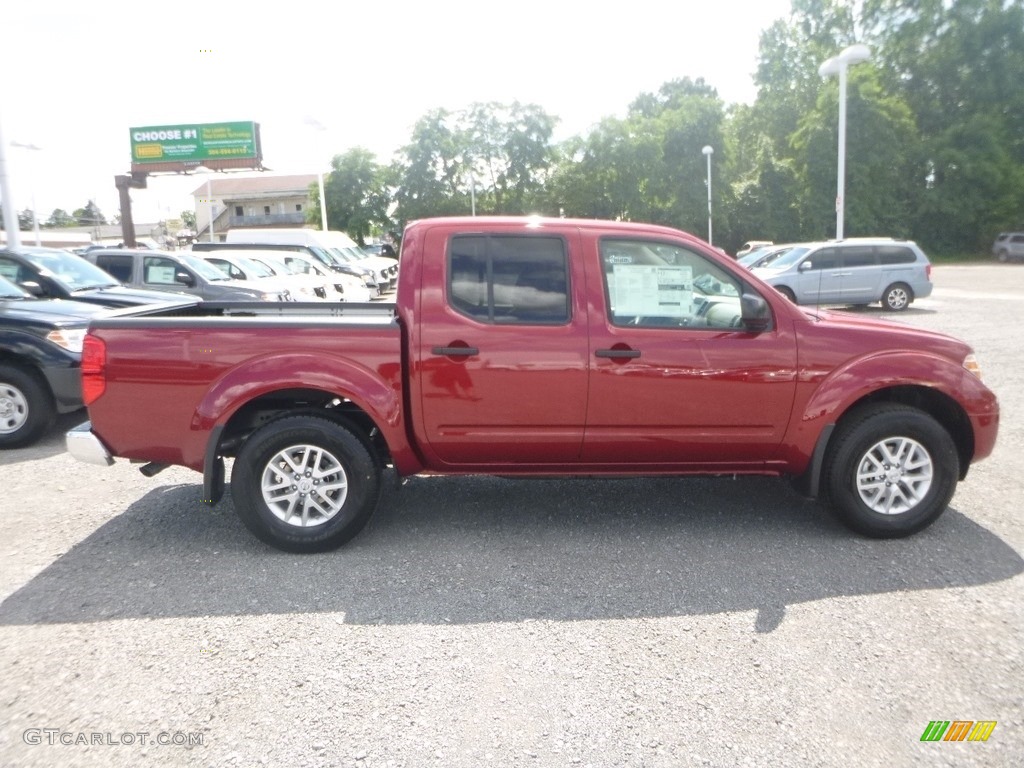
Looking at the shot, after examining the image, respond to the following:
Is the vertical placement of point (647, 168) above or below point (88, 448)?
above

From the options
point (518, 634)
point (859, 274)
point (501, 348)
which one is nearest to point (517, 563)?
point (518, 634)

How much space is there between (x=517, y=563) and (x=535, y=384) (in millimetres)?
996

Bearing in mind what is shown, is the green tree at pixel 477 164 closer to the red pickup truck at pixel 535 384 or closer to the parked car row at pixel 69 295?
the parked car row at pixel 69 295

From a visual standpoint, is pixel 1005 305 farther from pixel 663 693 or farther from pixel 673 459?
pixel 663 693

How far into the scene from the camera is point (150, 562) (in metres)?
4.57

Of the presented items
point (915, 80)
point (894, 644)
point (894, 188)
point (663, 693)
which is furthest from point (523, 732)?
point (915, 80)

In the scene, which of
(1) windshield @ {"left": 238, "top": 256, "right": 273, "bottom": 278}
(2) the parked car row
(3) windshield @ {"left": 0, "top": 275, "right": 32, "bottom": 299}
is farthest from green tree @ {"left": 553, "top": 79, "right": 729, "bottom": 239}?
(3) windshield @ {"left": 0, "top": 275, "right": 32, "bottom": 299}

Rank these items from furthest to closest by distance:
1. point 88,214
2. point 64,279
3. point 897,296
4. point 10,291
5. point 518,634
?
point 88,214, point 897,296, point 64,279, point 10,291, point 518,634

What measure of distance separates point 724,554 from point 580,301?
1645 millimetres

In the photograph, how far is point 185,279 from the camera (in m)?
13.1

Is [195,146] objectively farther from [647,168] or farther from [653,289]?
[653,289]

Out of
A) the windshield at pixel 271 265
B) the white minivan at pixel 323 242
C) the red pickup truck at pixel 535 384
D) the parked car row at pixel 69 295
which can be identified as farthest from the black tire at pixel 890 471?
the white minivan at pixel 323 242

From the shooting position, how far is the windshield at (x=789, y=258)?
1822 cm

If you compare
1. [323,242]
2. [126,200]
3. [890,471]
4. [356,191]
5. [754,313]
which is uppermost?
[356,191]
